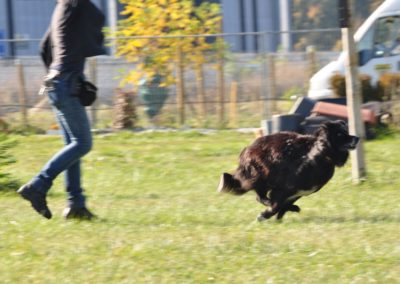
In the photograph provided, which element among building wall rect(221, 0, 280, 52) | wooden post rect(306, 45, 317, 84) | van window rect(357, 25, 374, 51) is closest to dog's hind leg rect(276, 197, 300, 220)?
wooden post rect(306, 45, 317, 84)

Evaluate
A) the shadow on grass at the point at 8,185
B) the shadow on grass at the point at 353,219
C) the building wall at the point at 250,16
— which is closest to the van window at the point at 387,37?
the shadow on grass at the point at 8,185

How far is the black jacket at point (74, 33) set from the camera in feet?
22.8

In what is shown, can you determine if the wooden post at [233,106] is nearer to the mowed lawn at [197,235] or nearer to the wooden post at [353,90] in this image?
the mowed lawn at [197,235]

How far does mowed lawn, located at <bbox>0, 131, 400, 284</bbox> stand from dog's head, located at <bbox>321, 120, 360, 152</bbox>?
1.97 ft

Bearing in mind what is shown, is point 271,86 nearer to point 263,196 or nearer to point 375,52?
point 375,52

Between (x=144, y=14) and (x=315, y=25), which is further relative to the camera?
(x=315, y=25)

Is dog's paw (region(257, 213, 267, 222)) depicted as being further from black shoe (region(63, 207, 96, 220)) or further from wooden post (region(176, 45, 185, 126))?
wooden post (region(176, 45, 185, 126))

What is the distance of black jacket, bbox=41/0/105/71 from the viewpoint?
6949mm

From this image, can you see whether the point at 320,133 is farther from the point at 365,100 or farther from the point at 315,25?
the point at 315,25

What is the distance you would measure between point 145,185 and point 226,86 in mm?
6259

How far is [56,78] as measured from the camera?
698 cm

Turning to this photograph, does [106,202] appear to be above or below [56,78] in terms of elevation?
below

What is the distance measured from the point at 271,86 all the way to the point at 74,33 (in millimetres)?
9050

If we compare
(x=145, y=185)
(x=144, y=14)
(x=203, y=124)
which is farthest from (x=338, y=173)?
(x=144, y=14)
